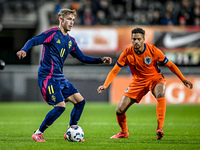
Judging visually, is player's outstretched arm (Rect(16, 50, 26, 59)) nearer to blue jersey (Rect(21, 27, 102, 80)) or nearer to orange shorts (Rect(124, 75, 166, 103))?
blue jersey (Rect(21, 27, 102, 80))

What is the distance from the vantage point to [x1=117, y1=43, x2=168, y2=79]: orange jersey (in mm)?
7387

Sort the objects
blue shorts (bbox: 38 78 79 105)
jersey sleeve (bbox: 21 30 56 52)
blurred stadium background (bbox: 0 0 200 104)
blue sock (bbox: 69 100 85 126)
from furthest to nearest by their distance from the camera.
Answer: blurred stadium background (bbox: 0 0 200 104)
blue sock (bbox: 69 100 85 126)
blue shorts (bbox: 38 78 79 105)
jersey sleeve (bbox: 21 30 56 52)

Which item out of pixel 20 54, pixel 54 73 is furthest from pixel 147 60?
pixel 20 54

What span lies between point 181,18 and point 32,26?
24.8 feet

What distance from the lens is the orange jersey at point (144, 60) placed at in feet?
24.2

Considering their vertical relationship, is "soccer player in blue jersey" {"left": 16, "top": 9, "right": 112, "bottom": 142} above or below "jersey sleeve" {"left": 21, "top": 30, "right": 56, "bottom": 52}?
below

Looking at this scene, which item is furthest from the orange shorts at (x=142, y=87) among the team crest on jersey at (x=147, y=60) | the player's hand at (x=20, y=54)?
the player's hand at (x=20, y=54)

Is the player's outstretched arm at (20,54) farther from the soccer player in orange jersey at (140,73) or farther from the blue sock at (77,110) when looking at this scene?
the soccer player in orange jersey at (140,73)

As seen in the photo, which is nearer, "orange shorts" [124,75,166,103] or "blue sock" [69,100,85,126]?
"blue sock" [69,100,85,126]

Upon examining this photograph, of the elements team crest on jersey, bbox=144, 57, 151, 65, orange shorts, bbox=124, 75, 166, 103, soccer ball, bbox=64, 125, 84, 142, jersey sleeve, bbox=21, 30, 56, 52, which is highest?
jersey sleeve, bbox=21, 30, 56, 52

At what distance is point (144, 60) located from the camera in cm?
742

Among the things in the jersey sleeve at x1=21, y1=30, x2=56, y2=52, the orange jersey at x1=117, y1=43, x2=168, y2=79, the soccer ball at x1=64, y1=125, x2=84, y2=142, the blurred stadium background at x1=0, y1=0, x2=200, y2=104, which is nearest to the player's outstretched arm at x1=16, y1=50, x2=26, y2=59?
the jersey sleeve at x1=21, y1=30, x2=56, y2=52

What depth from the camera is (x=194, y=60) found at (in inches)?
715

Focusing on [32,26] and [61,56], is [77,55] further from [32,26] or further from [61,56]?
[32,26]
